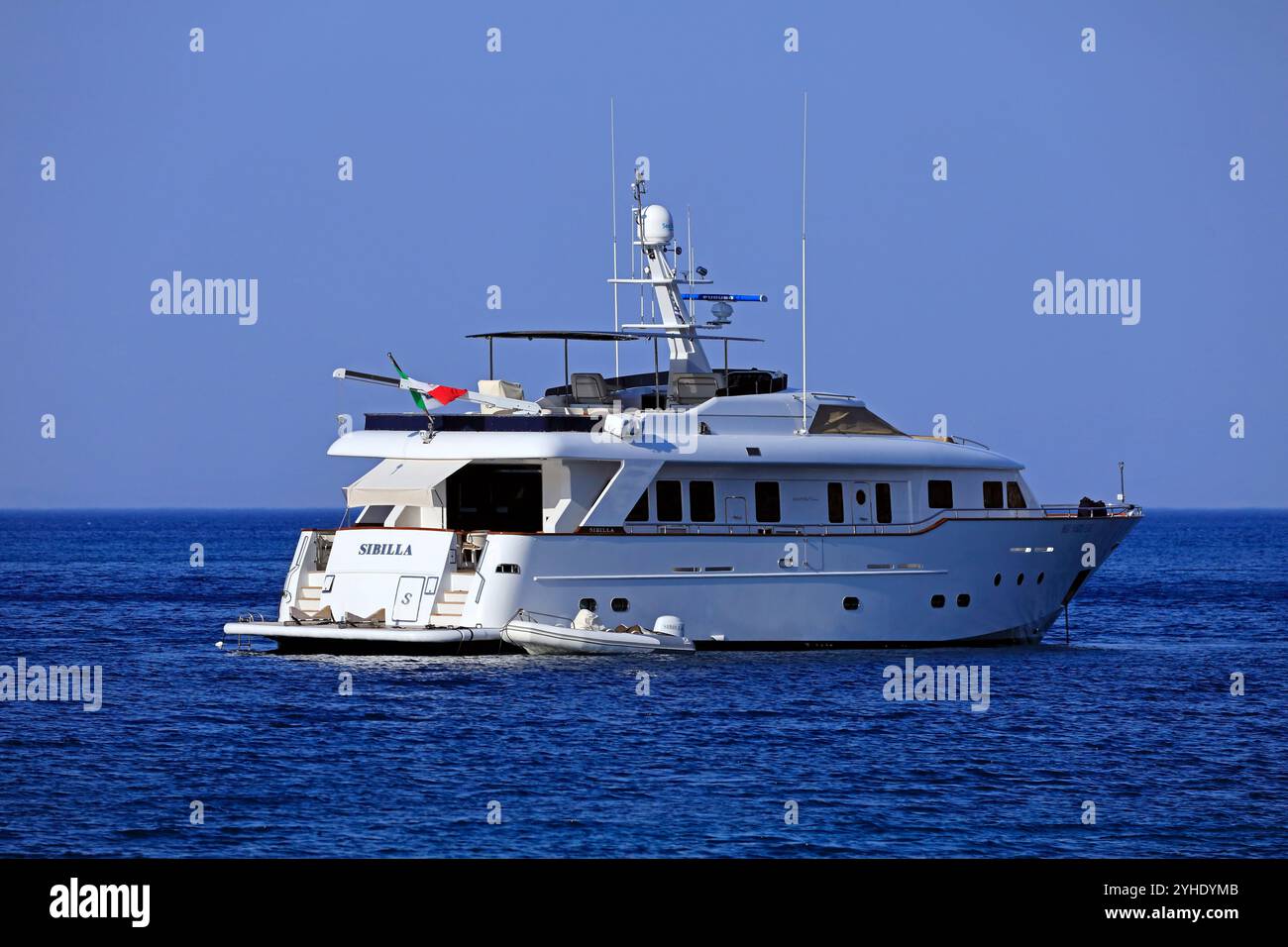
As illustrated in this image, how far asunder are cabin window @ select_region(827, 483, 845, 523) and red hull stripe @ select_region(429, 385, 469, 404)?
6.77m

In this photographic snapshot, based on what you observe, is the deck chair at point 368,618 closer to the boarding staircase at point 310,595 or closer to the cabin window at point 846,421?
the boarding staircase at point 310,595

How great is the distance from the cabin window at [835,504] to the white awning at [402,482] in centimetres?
673

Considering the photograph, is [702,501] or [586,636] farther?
[702,501]

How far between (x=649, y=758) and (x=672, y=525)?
29.7ft

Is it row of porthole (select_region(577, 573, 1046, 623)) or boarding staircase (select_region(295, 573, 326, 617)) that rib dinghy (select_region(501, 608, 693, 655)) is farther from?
boarding staircase (select_region(295, 573, 326, 617))

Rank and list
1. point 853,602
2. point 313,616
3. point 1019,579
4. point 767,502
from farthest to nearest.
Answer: point 1019,579 < point 767,502 < point 853,602 < point 313,616

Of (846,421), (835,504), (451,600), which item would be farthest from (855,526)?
(451,600)

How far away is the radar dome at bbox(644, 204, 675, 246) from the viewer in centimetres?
3597

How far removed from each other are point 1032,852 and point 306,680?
557 inches

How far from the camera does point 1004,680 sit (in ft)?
96.7

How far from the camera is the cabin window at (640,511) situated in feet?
101

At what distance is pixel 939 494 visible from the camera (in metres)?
33.4

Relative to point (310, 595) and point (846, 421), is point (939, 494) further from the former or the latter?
point (310, 595)
